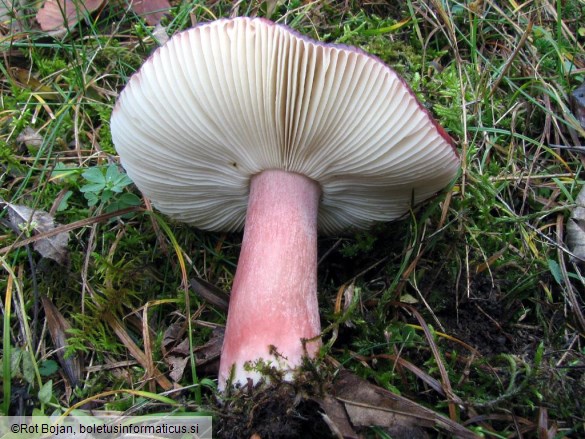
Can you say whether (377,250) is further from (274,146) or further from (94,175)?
(94,175)

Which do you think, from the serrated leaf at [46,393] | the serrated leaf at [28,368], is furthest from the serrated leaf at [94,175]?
the serrated leaf at [46,393]

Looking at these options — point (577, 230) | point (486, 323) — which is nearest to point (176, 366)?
point (486, 323)

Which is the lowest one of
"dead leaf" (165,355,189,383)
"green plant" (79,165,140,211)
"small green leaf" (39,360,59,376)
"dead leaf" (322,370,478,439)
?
"small green leaf" (39,360,59,376)

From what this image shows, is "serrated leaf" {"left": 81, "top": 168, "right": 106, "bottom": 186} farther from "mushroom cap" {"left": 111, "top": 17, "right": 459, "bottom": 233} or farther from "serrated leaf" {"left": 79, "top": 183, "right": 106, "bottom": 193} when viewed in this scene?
"mushroom cap" {"left": 111, "top": 17, "right": 459, "bottom": 233}

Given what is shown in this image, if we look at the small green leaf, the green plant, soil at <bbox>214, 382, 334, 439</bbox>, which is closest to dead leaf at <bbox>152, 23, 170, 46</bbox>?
the green plant

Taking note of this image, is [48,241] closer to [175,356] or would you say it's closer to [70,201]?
[70,201]

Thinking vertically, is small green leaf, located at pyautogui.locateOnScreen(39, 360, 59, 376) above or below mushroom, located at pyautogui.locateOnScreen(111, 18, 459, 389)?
below
